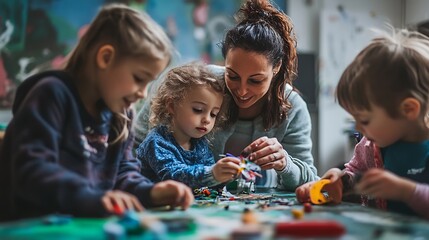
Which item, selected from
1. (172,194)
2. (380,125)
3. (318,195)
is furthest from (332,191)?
(172,194)

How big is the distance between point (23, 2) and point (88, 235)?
2659 millimetres

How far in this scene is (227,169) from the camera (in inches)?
50.9

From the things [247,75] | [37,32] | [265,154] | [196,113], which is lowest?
[265,154]

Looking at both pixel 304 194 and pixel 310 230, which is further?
pixel 304 194

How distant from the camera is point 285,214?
103 cm

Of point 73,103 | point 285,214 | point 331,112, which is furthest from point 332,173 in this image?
point 331,112

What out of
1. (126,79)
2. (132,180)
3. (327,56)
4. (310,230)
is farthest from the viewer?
(327,56)

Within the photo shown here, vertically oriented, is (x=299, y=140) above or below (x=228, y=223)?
above

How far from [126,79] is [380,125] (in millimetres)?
561

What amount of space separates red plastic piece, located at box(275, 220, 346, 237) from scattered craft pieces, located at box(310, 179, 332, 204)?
1.44 feet

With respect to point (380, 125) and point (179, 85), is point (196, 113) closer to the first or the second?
point (179, 85)

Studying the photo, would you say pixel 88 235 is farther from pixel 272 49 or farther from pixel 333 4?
pixel 333 4

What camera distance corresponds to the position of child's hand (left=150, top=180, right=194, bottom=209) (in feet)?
3.49

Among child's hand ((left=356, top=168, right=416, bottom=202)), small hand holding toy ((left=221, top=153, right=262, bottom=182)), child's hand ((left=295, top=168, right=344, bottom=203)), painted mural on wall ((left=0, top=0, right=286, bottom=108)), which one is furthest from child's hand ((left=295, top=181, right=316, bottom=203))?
painted mural on wall ((left=0, top=0, right=286, bottom=108))
